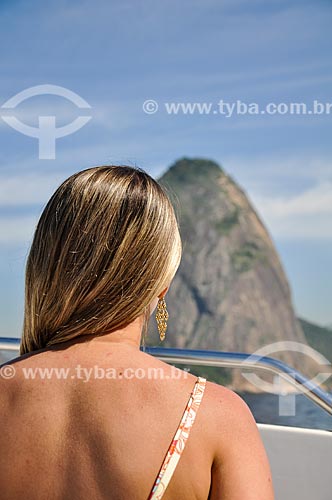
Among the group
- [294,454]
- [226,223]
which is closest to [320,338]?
[226,223]

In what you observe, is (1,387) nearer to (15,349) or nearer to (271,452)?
(271,452)

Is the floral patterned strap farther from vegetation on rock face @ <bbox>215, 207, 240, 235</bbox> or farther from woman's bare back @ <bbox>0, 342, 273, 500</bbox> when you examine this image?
vegetation on rock face @ <bbox>215, 207, 240, 235</bbox>

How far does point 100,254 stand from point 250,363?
1539 millimetres

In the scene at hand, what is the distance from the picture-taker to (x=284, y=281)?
2921 inches

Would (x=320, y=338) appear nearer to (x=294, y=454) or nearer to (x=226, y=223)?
(x=226, y=223)

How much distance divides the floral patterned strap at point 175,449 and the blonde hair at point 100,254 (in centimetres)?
16

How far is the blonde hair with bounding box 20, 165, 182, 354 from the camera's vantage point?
0.95 m

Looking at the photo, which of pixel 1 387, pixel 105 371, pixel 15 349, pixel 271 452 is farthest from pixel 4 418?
pixel 15 349

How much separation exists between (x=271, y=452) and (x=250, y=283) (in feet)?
233

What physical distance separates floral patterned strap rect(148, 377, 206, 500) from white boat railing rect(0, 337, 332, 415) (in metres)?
1.34

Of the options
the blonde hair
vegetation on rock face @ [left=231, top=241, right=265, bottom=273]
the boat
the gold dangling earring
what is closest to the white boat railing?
the boat

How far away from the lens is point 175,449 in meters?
0.88

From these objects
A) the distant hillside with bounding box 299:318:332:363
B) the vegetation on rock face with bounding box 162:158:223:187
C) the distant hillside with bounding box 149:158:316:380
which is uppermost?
the vegetation on rock face with bounding box 162:158:223:187

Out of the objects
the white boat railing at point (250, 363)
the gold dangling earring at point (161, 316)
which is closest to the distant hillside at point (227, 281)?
the white boat railing at point (250, 363)
